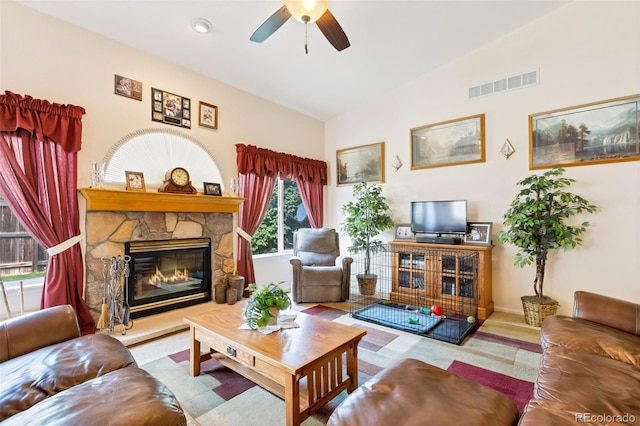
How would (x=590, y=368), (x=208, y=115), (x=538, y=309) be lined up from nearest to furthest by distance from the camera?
(x=590, y=368) < (x=538, y=309) < (x=208, y=115)

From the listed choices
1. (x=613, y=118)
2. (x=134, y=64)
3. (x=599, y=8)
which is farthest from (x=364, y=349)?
(x=599, y=8)

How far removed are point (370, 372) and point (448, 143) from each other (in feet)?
10.7

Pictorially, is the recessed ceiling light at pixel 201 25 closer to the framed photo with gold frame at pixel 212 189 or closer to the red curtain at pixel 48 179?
the red curtain at pixel 48 179

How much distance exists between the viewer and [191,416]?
182 centimetres

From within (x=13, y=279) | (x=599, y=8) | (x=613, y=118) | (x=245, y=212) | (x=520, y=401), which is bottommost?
(x=520, y=401)

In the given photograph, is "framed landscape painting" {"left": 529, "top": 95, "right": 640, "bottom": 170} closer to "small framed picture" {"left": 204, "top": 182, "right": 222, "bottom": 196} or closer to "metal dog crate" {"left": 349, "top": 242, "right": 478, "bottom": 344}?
"metal dog crate" {"left": 349, "top": 242, "right": 478, "bottom": 344}

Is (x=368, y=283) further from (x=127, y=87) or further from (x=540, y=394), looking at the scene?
(x=127, y=87)

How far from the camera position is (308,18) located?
2162 millimetres

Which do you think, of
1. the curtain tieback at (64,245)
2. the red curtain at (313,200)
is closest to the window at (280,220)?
the red curtain at (313,200)

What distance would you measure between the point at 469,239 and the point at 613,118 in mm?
1937

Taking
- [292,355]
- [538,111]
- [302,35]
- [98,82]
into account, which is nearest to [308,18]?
[302,35]

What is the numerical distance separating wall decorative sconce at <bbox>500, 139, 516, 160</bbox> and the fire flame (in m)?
4.34

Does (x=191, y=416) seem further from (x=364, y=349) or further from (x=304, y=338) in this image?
(x=364, y=349)

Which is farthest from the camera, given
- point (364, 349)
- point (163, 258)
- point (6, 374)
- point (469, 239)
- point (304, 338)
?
point (469, 239)
